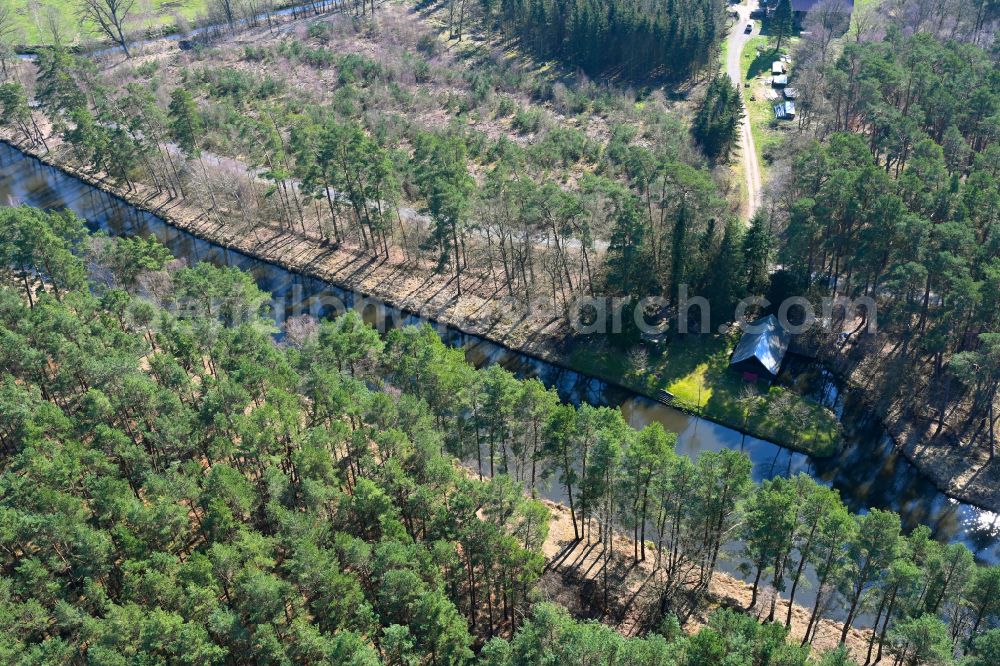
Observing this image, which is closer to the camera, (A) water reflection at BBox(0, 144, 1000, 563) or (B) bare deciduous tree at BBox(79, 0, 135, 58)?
(A) water reflection at BBox(0, 144, 1000, 563)

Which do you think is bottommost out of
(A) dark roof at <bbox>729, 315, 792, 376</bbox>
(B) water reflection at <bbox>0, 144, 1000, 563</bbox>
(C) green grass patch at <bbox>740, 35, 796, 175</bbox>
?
(B) water reflection at <bbox>0, 144, 1000, 563</bbox>

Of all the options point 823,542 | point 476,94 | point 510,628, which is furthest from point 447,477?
point 476,94

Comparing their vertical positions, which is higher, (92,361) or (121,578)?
(92,361)

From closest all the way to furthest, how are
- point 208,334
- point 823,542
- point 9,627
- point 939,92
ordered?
point 9,627 → point 823,542 → point 208,334 → point 939,92

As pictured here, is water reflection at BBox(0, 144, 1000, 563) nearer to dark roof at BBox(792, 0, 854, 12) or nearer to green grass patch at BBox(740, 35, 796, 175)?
green grass patch at BBox(740, 35, 796, 175)

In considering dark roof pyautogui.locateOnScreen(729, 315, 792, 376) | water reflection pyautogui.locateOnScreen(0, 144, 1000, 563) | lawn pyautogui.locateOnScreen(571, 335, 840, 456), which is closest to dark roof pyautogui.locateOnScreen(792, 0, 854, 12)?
dark roof pyautogui.locateOnScreen(729, 315, 792, 376)

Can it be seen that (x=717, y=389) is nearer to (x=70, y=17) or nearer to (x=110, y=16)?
(x=110, y=16)

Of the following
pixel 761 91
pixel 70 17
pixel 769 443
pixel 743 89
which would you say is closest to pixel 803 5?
pixel 761 91

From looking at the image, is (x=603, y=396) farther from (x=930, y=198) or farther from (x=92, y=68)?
(x=92, y=68)
